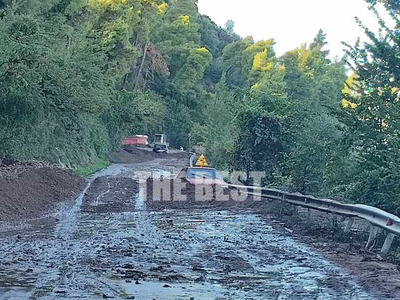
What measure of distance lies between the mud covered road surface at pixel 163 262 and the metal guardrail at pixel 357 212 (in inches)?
48.5

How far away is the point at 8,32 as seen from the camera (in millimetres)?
25578

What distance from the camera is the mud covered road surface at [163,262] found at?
8398mm

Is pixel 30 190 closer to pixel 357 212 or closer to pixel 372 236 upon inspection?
pixel 357 212

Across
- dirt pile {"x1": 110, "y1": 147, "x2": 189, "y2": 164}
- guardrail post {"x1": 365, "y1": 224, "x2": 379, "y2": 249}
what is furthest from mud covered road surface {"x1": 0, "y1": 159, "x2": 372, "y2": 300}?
dirt pile {"x1": 110, "y1": 147, "x2": 189, "y2": 164}

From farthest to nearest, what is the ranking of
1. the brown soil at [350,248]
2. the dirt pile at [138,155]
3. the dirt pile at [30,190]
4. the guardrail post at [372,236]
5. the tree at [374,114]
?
the dirt pile at [138,155] → the dirt pile at [30,190] → the tree at [374,114] → the guardrail post at [372,236] → the brown soil at [350,248]

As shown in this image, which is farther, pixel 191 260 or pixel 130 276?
pixel 191 260

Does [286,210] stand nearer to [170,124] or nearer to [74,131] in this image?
[74,131]

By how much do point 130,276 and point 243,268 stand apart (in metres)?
2.00

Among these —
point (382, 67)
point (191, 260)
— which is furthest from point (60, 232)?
point (382, 67)

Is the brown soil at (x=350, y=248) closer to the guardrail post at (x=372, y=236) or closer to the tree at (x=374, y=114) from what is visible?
the guardrail post at (x=372, y=236)

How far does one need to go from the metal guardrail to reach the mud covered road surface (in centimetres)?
123

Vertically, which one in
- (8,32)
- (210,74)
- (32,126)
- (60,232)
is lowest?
(60,232)

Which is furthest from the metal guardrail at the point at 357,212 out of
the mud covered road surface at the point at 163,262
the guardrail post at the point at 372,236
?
the mud covered road surface at the point at 163,262

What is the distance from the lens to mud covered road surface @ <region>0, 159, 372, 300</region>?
8.40 m
